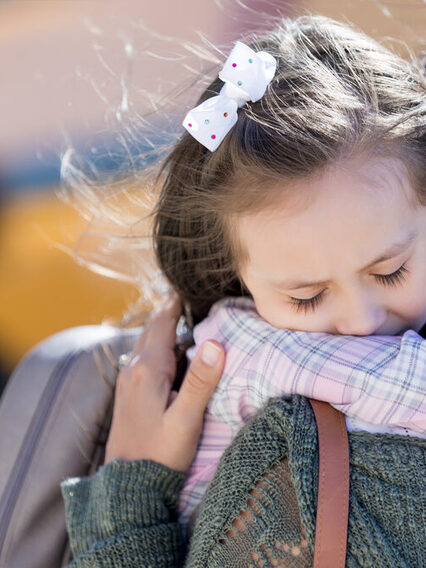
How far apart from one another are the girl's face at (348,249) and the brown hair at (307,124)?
36mm

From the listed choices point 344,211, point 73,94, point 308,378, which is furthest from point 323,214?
point 73,94

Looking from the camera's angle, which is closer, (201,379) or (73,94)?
(201,379)

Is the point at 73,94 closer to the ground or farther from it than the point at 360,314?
farther from it

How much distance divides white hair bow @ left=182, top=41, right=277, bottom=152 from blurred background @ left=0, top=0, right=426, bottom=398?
300 mm

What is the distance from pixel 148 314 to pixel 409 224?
33.8 inches

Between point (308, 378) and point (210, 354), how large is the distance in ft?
0.93

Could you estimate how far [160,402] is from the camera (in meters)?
1.55

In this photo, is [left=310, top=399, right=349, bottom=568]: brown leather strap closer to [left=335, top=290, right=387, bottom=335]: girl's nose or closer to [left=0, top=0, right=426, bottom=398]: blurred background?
[left=335, top=290, right=387, bottom=335]: girl's nose

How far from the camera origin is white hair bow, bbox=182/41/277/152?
124cm

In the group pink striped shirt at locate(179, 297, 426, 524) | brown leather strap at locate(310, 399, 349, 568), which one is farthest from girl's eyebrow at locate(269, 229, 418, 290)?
brown leather strap at locate(310, 399, 349, 568)

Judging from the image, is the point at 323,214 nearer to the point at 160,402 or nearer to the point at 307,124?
the point at 307,124

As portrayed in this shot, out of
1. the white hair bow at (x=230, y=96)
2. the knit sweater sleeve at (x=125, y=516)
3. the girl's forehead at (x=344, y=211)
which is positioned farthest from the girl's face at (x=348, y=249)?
the knit sweater sleeve at (x=125, y=516)

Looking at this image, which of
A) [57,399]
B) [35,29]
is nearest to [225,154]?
[57,399]

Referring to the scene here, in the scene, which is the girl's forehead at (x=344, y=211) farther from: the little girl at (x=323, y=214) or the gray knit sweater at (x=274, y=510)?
A: the gray knit sweater at (x=274, y=510)
